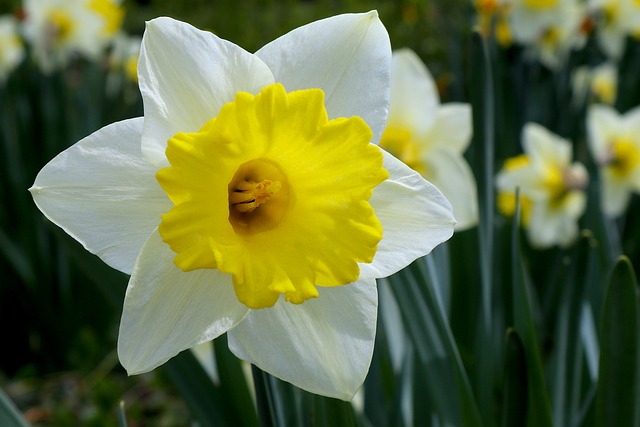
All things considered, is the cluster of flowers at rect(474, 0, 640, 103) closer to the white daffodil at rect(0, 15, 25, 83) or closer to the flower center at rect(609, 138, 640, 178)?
the flower center at rect(609, 138, 640, 178)

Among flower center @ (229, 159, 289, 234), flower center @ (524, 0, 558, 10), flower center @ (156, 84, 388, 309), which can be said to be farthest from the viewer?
flower center @ (524, 0, 558, 10)

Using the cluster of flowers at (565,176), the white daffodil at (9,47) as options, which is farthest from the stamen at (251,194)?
the white daffodil at (9,47)

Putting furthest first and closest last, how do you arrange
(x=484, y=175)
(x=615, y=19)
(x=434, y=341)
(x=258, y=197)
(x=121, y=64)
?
(x=121, y=64) < (x=615, y=19) < (x=484, y=175) < (x=434, y=341) < (x=258, y=197)

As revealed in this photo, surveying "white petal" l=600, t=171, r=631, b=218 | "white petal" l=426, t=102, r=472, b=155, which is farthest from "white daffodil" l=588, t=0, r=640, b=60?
"white petal" l=426, t=102, r=472, b=155

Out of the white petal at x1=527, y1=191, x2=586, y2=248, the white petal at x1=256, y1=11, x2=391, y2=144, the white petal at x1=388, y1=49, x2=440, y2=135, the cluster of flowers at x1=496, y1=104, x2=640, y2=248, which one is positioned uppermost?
the white petal at x1=256, y1=11, x2=391, y2=144

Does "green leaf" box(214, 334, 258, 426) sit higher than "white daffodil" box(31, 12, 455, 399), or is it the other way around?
"white daffodil" box(31, 12, 455, 399)

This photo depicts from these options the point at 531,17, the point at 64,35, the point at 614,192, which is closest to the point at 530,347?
the point at 614,192

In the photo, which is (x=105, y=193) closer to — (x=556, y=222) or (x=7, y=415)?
(x=7, y=415)

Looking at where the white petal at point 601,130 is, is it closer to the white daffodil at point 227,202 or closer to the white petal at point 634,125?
the white petal at point 634,125
